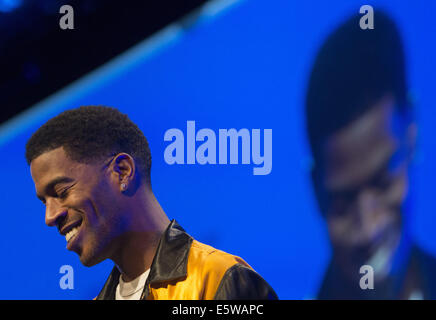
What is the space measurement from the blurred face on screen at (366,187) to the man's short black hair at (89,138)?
1112 millimetres

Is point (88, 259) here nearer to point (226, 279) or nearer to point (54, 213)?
point (54, 213)

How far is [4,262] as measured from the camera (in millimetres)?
2754

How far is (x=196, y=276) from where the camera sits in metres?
1.70

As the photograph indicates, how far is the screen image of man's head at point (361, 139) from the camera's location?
8.57ft

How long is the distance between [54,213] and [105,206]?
0.16m

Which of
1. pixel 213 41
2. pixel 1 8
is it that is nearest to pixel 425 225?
pixel 213 41

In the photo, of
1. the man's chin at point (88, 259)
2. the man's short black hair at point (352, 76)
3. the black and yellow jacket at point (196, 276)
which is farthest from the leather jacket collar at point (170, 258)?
the man's short black hair at point (352, 76)

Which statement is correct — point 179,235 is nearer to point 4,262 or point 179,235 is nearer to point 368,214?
point 368,214

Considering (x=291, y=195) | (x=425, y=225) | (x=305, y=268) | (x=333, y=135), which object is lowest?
(x=305, y=268)

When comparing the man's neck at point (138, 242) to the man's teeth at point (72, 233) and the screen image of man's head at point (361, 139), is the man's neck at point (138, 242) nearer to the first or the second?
the man's teeth at point (72, 233)

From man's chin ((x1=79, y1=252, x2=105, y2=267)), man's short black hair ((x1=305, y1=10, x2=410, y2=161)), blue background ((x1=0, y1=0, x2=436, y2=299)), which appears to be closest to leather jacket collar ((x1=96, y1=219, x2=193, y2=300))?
man's chin ((x1=79, y1=252, x2=105, y2=267))

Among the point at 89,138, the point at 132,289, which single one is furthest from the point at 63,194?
the point at 132,289
